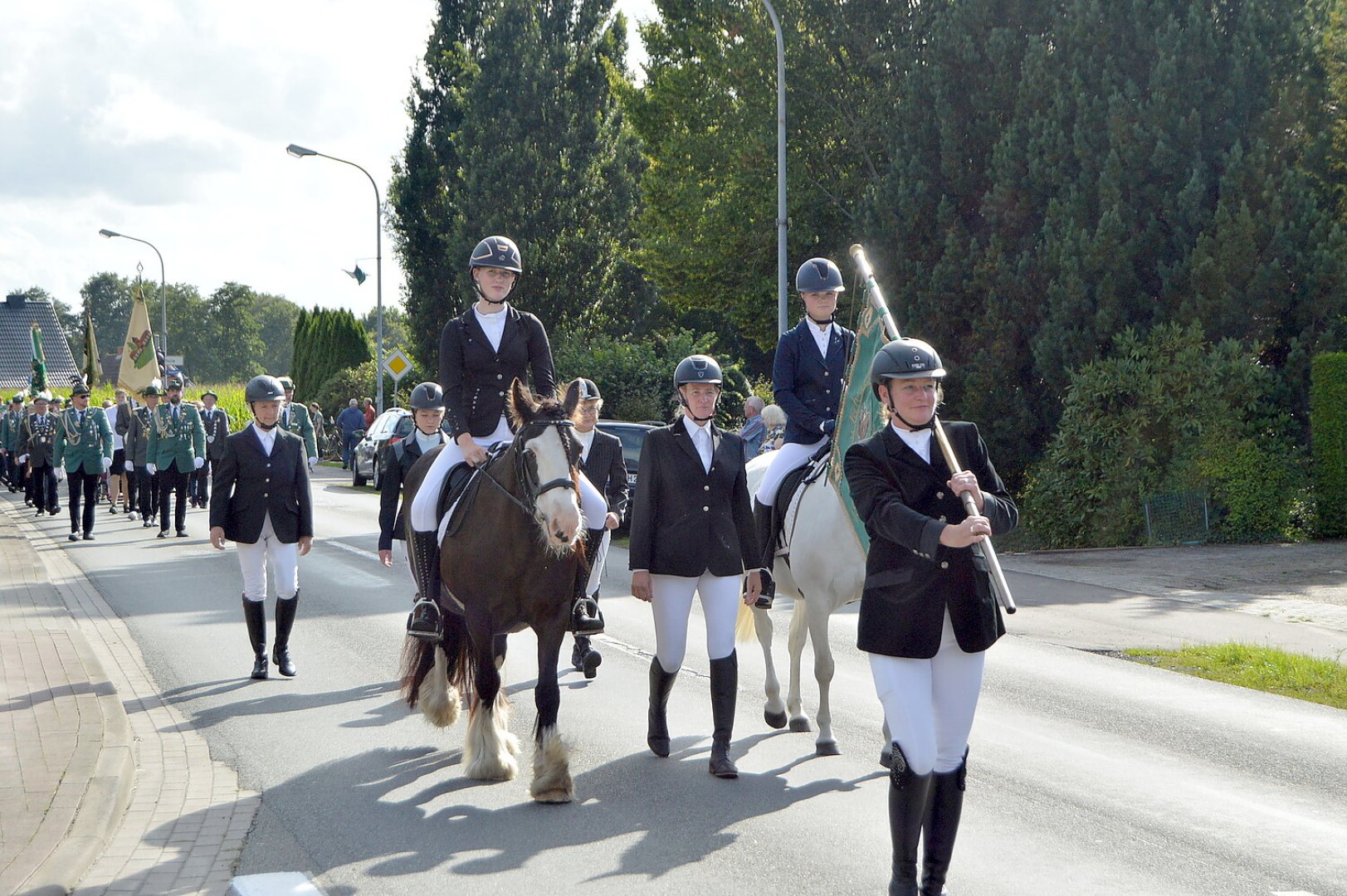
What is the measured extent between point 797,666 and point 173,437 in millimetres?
14844

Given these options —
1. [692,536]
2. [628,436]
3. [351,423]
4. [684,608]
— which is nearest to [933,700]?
[692,536]

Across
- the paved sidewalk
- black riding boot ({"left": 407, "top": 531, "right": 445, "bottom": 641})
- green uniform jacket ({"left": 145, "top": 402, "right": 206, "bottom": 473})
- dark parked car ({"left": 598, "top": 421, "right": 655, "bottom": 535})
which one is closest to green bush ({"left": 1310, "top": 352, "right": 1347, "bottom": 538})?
dark parked car ({"left": 598, "top": 421, "right": 655, "bottom": 535})

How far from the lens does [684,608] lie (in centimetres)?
749

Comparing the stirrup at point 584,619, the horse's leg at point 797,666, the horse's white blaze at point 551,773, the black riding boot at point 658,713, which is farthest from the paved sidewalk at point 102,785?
the horse's leg at point 797,666

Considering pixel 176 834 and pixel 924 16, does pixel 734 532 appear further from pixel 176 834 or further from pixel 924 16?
pixel 924 16

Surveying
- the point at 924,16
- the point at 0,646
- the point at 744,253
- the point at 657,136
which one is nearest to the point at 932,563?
the point at 0,646

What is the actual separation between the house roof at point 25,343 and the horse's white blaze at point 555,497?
95.9m

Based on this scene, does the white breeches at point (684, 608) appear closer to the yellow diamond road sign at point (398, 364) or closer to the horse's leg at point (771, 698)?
the horse's leg at point (771, 698)

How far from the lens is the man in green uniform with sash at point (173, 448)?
67.6 ft

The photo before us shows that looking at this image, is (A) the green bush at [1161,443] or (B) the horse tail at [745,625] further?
(A) the green bush at [1161,443]

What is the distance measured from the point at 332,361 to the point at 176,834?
5524cm

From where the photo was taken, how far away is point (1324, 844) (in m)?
5.93

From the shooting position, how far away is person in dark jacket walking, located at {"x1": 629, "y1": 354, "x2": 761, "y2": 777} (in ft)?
24.1

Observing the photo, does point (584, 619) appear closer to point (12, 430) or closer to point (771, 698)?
point (771, 698)
